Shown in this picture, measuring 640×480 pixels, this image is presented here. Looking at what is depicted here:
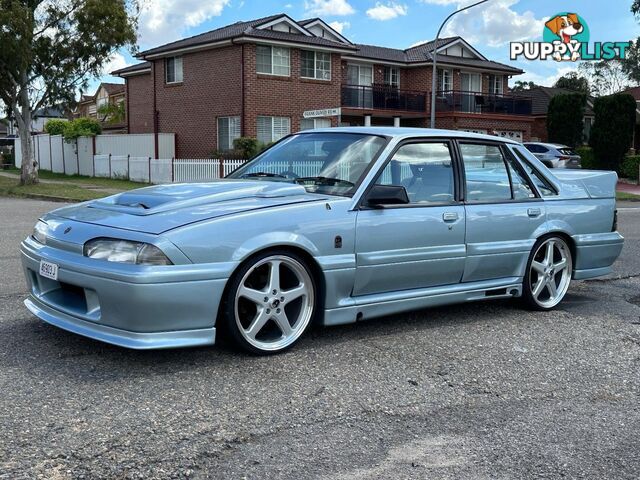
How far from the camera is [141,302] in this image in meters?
3.97

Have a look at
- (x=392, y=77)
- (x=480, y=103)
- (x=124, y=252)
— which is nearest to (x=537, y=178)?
(x=124, y=252)

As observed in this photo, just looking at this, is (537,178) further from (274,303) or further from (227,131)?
(227,131)

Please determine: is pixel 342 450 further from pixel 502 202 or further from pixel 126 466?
pixel 502 202

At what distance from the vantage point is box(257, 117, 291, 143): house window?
1178 inches

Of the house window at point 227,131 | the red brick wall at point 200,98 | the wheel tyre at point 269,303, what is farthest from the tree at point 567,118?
the wheel tyre at point 269,303

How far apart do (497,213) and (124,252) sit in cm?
300

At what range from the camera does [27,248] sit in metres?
4.78

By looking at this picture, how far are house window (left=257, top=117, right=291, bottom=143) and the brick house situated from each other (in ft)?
0.14

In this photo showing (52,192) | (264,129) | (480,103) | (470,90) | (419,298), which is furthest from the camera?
(470,90)

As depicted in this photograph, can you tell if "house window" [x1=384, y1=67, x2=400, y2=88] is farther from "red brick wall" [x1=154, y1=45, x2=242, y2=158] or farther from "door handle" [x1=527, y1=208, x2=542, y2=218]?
"door handle" [x1=527, y1=208, x2=542, y2=218]

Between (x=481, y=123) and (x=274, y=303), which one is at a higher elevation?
(x=481, y=123)

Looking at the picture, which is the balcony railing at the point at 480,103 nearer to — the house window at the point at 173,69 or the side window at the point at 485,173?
the house window at the point at 173,69

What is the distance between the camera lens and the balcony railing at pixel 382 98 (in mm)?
35344

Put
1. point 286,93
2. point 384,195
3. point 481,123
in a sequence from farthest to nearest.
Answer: point 481,123 → point 286,93 → point 384,195
